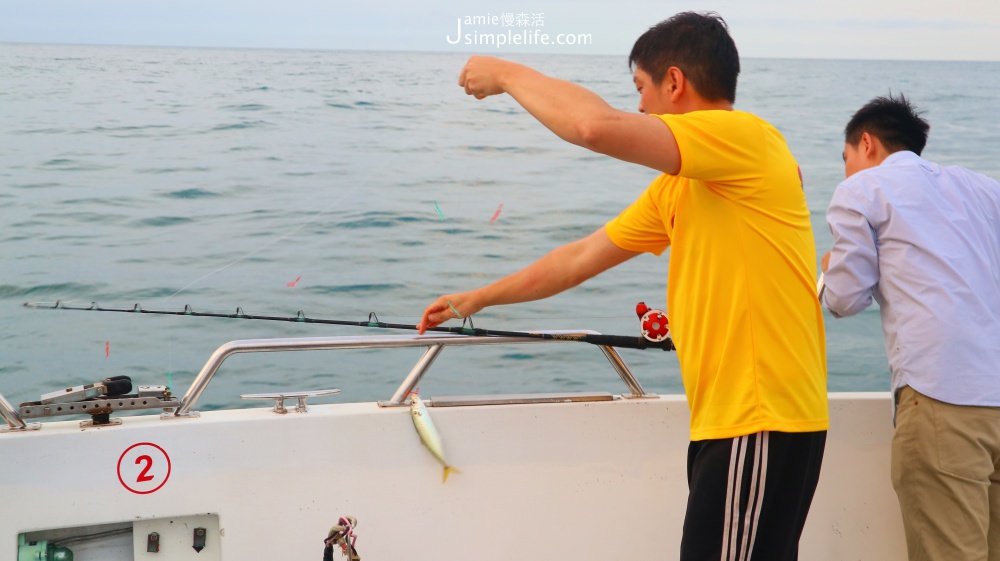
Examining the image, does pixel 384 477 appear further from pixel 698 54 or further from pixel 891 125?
pixel 891 125

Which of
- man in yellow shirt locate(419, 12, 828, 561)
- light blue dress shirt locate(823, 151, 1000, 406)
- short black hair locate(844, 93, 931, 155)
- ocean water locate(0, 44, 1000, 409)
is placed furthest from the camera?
ocean water locate(0, 44, 1000, 409)

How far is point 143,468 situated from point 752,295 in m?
1.51

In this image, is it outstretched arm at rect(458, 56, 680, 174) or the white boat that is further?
the white boat

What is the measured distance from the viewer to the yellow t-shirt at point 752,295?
69.5 inches

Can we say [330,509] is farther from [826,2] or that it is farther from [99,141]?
[826,2]

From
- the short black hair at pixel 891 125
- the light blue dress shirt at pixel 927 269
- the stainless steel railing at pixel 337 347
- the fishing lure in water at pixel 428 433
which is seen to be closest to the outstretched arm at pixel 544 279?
the stainless steel railing at pixel 337 347

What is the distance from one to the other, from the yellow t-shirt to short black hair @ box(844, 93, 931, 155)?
0.70 metres

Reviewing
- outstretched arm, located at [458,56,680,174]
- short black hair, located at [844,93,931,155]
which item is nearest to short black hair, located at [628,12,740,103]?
outstretched arm, located at [458,56,680,174]

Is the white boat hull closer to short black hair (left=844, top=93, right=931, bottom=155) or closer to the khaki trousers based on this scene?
the khaki trousers

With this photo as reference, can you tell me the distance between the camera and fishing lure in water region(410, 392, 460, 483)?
2.59m

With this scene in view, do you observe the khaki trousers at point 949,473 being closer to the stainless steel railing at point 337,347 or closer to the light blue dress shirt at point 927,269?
the light blue dress shirt at point 927,269

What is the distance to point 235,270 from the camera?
914 centimetres

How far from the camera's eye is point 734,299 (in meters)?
1.77

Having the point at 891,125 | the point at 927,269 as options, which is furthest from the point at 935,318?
the point at 891,125
